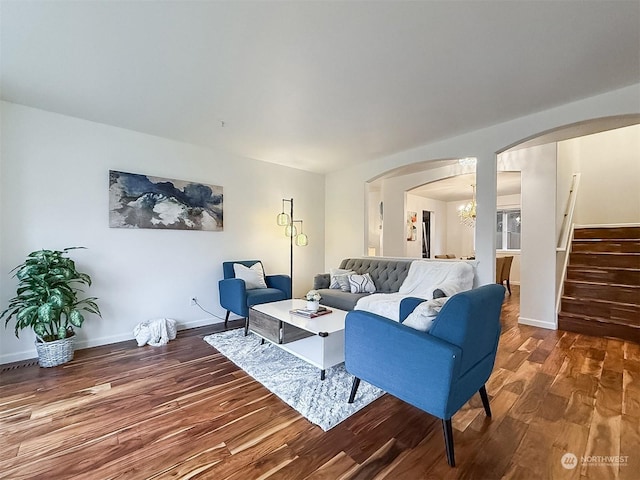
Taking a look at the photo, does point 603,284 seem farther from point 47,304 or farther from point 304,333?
point 47,304

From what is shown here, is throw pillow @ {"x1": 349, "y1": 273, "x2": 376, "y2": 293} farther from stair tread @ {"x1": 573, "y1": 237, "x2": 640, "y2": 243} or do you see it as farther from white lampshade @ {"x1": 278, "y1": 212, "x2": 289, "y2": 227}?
stair tread @ {"x1": 573, "y1": 237, "x2": 640, "y2": 243}

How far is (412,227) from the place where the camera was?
8.52 metres

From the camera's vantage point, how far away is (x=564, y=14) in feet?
5.51

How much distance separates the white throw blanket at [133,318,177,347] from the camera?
3.30 meters

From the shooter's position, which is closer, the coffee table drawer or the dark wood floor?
the dark wood floor

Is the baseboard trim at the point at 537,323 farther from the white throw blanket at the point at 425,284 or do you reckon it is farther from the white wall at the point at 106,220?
the white wall at the point at 106,220

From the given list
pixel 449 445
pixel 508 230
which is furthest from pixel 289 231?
pixel 508 230

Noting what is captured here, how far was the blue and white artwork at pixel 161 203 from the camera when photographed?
3.41 m

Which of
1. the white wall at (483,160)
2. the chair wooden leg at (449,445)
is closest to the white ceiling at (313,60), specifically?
the white wall at (483,160)

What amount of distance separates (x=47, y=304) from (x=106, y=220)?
1.11 metres

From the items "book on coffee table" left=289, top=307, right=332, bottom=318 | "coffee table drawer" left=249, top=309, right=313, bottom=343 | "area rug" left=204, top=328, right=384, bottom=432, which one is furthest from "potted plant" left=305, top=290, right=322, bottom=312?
"area rug" left=204, top=328, right=384, bottom=432

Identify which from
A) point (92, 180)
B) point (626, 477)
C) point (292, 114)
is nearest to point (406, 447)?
point (626, 477)

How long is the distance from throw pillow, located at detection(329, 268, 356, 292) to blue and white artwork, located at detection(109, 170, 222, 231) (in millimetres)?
1905
